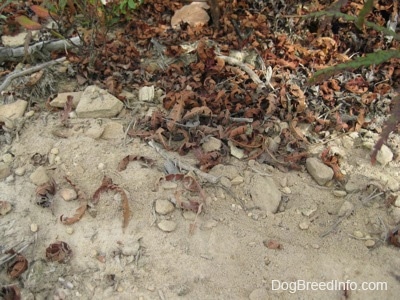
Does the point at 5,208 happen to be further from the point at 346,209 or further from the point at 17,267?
the point at 346,209

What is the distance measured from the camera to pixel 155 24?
407cm

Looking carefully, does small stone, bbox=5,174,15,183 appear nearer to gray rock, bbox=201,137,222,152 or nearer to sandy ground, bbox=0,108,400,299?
sandy ground, bbox=0,108,400,299

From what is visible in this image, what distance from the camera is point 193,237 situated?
276 centimetres

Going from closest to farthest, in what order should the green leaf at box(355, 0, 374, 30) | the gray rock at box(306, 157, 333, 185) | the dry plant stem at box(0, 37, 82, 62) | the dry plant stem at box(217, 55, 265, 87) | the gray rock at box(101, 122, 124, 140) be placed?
the green leaf at box(355, 0, 374, 30) → the gray rock at box(306, 157, 333, 185) → the gray rock at box(101, 122, 124, 140) → the dry plant stem at box(217, 55, 265, 87) → the dry plant stem at box(0, 37, 82, 62)

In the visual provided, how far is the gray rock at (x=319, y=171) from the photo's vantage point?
122 inches

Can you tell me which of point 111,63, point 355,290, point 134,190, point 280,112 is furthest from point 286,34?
point 355,290

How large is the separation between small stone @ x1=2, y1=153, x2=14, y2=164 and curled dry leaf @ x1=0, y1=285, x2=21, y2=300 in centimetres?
92

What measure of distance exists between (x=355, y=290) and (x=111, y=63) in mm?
2425

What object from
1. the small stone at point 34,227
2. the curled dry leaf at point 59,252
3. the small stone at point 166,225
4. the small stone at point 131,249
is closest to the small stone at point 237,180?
the small stone at point 166,225

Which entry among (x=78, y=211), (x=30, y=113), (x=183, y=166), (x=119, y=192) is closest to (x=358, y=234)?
(x=183, y=166)

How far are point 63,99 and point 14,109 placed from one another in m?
0.36

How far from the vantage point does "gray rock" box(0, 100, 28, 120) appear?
11.2ft

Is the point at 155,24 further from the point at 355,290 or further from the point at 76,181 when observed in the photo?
the point at 355,290

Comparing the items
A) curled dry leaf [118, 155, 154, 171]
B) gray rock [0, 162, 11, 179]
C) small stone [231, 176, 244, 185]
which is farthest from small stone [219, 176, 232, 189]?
gray rock [0, 162, 11, 179]
